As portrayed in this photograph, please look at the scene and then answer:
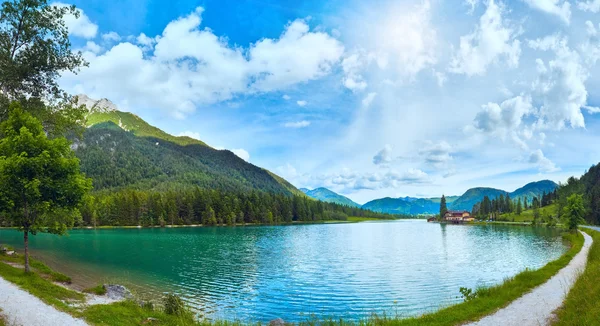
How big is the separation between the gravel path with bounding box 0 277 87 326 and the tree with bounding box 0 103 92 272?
30.3 feet

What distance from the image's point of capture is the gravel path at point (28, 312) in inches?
668

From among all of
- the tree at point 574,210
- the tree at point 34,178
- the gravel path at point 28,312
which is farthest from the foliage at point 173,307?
the tree at point 574,210

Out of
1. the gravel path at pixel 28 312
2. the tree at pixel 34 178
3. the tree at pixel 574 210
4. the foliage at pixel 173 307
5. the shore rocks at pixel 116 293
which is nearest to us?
the gravel path at pixel 28 312

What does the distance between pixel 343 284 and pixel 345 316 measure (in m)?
11.7

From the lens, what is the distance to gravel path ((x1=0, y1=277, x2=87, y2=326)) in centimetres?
1696

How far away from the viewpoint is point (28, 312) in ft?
60.4

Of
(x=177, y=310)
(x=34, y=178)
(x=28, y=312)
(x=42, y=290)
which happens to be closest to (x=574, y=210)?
(x=177, y=310)

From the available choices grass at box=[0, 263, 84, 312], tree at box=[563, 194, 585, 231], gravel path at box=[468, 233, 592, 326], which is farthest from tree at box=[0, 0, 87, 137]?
tree at box=[563, 194, 585, 231]

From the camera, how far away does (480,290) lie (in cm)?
2523

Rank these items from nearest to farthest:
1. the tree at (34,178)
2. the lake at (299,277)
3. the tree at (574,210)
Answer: the tree at (34,178) < the lake at (299,277) < the tree at (574,210)

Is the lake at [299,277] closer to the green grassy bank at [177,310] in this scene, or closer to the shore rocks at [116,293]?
the shore rocks at [116,293]

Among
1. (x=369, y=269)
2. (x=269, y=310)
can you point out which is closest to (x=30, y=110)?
(x=269, y=310)

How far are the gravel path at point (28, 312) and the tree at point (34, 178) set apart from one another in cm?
924

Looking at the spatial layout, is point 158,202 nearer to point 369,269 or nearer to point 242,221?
point 242,221
